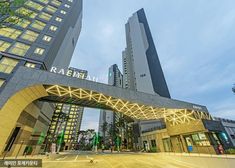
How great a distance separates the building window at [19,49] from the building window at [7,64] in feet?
6.90

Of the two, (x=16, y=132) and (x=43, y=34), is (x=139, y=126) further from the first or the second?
(x=43, y=34)

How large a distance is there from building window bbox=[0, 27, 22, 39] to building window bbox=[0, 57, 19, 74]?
6.90m

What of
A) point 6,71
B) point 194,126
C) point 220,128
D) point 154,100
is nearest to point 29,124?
point 6,71

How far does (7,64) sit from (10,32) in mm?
9589

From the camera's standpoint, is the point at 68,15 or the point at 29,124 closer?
the point at 29,124

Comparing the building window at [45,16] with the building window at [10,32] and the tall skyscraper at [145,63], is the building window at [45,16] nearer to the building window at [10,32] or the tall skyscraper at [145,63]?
the building window at [10,32]

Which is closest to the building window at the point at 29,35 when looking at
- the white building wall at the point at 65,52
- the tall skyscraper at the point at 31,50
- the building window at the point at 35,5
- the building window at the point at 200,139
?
the tall skyscraper at the point at 31,50

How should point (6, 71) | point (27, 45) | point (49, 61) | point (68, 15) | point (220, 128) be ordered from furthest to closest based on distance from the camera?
point (68, 15) → point (49, 61) → point (27, 45) → point (220, 128) → point (6, 71)

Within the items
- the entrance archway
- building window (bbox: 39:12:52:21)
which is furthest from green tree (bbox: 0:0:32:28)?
building window (bbox: 39:12:52:21)

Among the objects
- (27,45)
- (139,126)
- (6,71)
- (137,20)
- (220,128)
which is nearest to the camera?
(6,71)

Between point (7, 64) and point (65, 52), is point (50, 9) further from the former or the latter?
point (7, 64)

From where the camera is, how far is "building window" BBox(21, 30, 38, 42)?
2630 centimetres

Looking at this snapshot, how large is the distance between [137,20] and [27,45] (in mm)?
63194

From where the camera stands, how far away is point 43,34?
2881 cm
